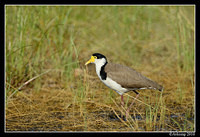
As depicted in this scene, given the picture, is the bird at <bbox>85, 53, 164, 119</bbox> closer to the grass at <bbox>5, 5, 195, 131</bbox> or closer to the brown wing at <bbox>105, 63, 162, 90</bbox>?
the brown wing at <bbox>105, 63, 162, 90</bbox>

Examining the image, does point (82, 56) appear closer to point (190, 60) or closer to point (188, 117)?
point (190, 60)

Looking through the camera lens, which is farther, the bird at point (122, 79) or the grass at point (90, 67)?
the bird at point (122, 79)

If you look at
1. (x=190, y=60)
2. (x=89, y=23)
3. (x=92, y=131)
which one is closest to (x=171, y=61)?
(x=190, y=60)

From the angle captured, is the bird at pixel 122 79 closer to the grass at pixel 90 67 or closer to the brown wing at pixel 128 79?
the brown wing at pixel 128 79

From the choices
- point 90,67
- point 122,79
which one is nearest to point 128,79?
point 122,79

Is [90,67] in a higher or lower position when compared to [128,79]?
higher

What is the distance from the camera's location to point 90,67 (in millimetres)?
7184

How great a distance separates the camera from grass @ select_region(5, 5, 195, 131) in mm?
4641

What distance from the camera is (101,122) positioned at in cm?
461

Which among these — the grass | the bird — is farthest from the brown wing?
the grass

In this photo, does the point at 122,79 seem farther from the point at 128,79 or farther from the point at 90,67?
the point at 90,67

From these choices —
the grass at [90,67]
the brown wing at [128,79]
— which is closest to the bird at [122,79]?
the brown wing at [128,79]

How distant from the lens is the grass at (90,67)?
464 centimetres

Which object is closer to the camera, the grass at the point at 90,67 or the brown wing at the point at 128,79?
the grass at the point at 90,67
